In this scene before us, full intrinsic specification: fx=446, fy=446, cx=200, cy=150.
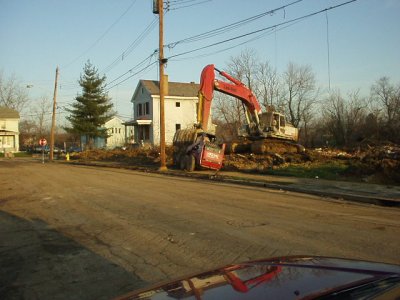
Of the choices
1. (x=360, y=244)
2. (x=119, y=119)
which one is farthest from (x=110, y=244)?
(x=119, y=119)

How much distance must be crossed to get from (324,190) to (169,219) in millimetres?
7537

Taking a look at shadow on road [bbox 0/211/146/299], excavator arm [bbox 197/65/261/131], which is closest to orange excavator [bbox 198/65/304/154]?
excavator arm [bbox 197/65/261/131]

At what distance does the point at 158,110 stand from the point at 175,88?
4455 millimetres

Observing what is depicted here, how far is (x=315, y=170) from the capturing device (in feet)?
73.5

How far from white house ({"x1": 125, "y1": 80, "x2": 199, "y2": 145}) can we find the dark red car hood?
5459 cm

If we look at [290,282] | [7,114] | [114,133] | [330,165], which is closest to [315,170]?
[330,165]

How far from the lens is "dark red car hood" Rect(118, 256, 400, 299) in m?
2.27

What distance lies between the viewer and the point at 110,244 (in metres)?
7.93

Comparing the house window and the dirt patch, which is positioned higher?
the house window

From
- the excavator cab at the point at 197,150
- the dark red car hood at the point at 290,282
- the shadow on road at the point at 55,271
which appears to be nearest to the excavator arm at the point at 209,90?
the excavator cab at the point at 197,150

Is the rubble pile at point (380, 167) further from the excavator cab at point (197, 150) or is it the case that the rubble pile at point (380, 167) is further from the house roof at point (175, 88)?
the house roof at point (175, 88)

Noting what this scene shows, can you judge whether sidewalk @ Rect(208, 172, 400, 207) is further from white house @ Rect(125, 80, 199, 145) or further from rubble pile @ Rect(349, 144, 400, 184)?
white house @ Rect(125, 80, 199, 145)

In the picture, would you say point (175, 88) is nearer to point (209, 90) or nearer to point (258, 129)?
point (258, 129)

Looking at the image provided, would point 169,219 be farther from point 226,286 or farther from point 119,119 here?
point 119,119
